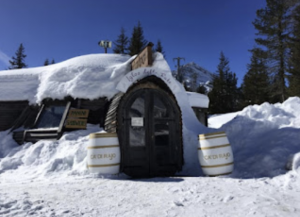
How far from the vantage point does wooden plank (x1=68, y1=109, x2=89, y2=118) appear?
Result: 8.21 metres

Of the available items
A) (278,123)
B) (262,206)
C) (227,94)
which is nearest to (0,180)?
(262,206)

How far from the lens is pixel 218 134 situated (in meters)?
5.36

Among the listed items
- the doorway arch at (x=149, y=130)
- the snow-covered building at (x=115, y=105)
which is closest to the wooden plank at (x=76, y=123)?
the snow-covered building at (x=115, y=105)

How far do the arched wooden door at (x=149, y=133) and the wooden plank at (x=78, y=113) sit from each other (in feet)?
8.41

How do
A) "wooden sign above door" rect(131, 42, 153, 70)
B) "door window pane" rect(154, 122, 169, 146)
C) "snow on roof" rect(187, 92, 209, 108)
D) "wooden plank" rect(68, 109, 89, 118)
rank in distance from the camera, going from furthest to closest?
"snow on roof" rect(187, 92, 209, 108) → "wooden plank" rect(68, 109, 89, 118) → "wooden sign above door" rect(131, 42, 153, 70) → "door window pane" rect(154, 122, 169, 146)

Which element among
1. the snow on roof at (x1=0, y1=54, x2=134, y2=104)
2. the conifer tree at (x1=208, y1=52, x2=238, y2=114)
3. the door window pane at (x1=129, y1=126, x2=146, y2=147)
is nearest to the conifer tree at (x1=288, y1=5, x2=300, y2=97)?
the conifer tree at (x1=208, y1=52, x2=238, y2=114)

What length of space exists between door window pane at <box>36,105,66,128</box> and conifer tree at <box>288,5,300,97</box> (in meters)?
19.6

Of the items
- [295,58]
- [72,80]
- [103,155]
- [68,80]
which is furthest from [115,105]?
[295,58]

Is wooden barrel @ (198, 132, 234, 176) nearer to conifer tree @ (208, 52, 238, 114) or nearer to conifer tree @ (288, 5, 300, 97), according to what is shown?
conifer tree @ (288, 5, 300, 97)

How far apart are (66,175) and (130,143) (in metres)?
1.78

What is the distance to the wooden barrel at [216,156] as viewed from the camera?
522 cm

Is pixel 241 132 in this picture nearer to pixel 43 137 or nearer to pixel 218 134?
pixel 218 134

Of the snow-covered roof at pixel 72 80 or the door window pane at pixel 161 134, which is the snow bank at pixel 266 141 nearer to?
the door window pane at pixel 161 134

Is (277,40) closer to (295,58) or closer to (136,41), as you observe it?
(295,58)
